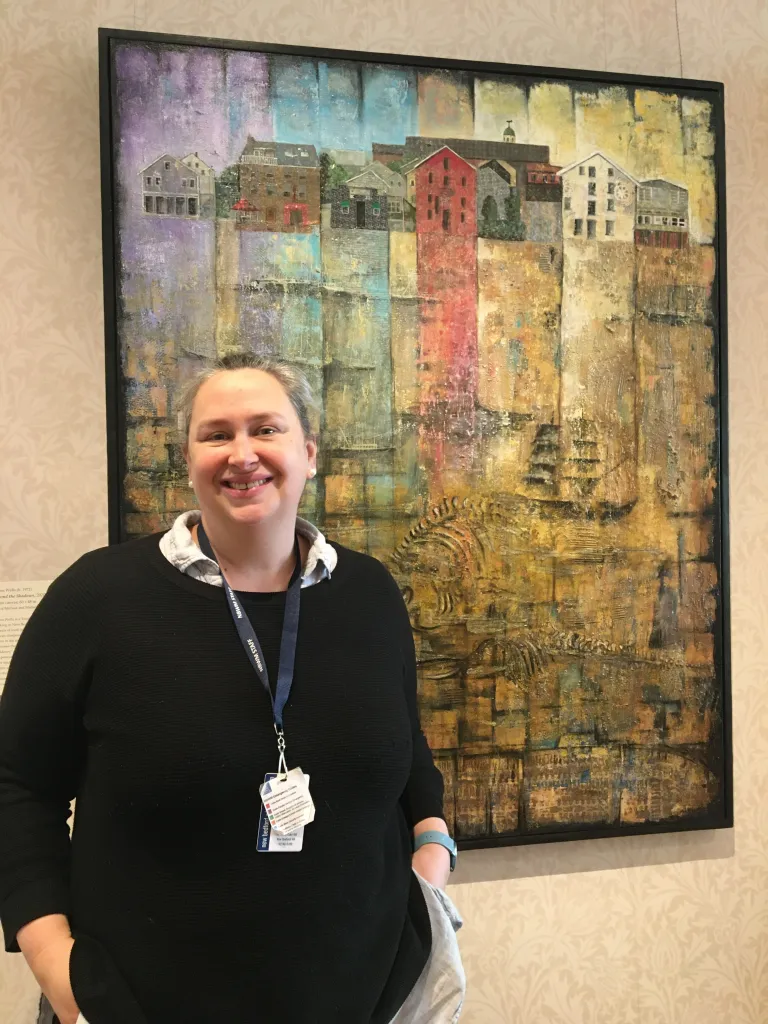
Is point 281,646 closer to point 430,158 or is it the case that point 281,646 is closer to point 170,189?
point 170,189

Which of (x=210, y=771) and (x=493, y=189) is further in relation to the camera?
(x=493, y=189)

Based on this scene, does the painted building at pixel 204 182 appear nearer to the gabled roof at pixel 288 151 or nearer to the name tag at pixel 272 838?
the gabled roof at pixel 288 151

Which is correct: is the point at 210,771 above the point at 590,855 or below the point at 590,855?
above

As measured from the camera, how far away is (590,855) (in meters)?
1.99

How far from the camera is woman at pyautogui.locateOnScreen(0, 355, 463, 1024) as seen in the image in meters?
1.14

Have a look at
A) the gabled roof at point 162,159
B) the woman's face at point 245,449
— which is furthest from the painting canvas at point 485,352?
the woman's face at point 245,449

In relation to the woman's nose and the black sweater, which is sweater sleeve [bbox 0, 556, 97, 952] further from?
the woman's nose

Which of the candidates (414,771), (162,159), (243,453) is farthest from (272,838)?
(162,159)

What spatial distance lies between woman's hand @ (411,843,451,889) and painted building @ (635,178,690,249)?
4.31 ft

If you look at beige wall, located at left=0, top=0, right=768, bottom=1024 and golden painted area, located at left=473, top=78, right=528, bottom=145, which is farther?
golden painted area, located at left=473, top=78, right=528, bottom=145

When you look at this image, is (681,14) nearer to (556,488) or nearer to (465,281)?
(465,281)

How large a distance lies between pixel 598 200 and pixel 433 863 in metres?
1.38

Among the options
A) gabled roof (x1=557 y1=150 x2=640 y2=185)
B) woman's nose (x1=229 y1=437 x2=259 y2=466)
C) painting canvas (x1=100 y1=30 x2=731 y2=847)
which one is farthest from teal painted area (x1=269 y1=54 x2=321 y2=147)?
woman's nose (x1=229 y1=437 x2=259 y2=466)

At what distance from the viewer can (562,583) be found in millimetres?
1922
